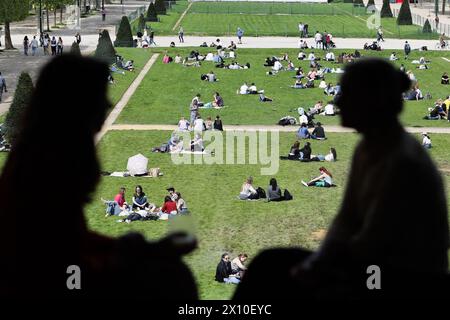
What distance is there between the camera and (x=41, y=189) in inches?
119

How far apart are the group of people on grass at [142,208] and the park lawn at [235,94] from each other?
50.6 feet

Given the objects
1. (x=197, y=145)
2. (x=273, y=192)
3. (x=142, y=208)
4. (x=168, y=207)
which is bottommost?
(x=197, y=145)

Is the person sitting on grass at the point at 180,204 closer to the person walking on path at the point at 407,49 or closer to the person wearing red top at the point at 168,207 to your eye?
the person wearing red top at the point at 168,207

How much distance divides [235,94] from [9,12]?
84.7 ft

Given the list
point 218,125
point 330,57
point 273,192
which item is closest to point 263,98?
point 218,125

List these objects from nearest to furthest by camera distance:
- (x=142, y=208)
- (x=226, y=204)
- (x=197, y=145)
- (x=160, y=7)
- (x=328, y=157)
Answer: (x=142, y=208)
(x=226, y=204)
(x=328, y=157)
(x=197, y=145)
(x=160, y=7)

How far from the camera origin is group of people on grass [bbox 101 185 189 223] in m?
24.5

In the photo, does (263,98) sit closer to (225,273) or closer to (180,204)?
(180,204)

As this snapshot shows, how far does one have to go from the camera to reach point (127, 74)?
56.8 metres

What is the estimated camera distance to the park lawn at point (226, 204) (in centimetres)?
2205

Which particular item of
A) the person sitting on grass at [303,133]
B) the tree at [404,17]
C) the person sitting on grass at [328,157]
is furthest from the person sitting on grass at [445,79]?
the tree at [404,17]

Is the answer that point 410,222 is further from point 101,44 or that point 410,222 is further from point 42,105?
point 101,44

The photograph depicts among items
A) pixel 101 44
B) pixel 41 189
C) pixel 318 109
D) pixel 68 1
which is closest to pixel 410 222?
pixel 41 189
